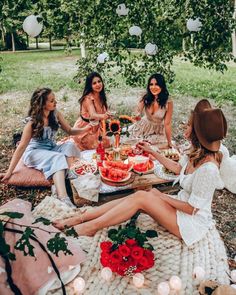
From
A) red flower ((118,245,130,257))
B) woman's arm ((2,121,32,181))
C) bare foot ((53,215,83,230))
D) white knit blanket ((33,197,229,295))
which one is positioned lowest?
white knit blanket ((33,197,229,295))

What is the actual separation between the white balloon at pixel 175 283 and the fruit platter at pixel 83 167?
179 cm

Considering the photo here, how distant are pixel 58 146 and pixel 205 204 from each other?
2358 millimetres

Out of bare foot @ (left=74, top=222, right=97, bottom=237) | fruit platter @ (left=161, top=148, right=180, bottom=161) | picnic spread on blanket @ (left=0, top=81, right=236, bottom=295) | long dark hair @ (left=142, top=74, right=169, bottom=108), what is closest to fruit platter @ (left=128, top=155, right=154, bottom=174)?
picnic spread on blanket @ (left=0, top=81, right=236, bottom=295)

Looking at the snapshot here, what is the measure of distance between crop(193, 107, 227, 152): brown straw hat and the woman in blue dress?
6.16 ft

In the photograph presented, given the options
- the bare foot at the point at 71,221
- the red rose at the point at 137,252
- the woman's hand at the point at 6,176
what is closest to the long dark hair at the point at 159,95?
the woman's hand at the point at 6,176

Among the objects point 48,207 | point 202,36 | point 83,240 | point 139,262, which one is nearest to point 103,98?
point 202,36

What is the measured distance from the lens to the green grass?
33.4 feet

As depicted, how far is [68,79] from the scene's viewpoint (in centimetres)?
1180

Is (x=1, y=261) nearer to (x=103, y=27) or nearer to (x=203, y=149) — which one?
(x=203, y=149)

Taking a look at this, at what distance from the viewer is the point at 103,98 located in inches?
217

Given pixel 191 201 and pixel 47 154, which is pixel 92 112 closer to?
pixel 47 154

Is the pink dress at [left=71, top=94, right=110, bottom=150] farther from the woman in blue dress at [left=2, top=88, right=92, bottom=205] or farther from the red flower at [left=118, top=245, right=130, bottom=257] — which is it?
the red flower at [left=118, top=245, right=130, bottom=257]

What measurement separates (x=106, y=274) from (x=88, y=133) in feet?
8.92

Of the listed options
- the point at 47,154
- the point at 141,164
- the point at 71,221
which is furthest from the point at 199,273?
the point at 47,154
